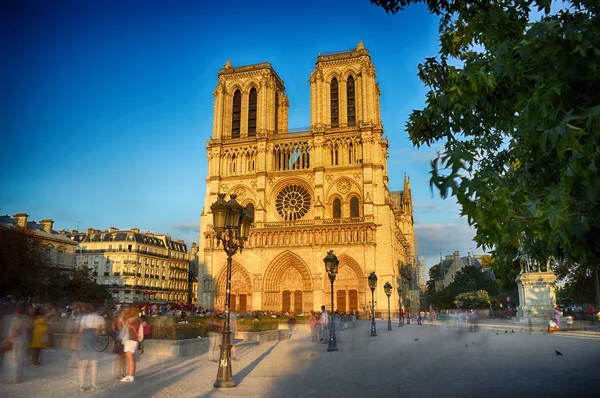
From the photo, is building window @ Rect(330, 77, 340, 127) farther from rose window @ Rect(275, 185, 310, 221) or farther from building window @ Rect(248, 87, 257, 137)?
building window @ Rect(248, 87, 257, 137)

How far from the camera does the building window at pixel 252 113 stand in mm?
50956

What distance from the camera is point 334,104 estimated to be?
49.0 meters

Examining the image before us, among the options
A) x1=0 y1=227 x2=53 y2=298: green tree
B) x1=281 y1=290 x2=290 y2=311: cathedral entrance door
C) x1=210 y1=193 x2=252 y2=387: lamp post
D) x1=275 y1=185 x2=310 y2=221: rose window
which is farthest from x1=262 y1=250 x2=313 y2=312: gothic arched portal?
x1=210 y1=193 x2=252 y2=387: lamp post

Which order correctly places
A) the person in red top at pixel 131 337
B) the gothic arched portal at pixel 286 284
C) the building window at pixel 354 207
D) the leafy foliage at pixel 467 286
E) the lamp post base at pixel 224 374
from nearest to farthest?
the lamp post base at pixel 224 374, the person in red top at pixel 131 337, the gothic arched portal at pixel 286 284, the building window at pixel 354 207, the leafy foliage at pixel 467 286

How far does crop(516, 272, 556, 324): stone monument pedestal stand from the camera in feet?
84.0

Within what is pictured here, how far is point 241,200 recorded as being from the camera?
1890 inches

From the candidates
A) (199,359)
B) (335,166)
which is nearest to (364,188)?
(335,166)

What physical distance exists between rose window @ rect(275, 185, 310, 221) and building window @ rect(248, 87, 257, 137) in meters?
7.59

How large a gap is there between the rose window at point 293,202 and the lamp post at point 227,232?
35.2 m

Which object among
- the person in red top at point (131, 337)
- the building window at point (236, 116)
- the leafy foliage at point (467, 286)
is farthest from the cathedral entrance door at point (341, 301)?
the person in red top at point (131, 337)

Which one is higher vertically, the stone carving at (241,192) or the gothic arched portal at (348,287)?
the stone carving at (241,192)

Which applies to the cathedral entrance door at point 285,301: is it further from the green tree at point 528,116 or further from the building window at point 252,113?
the green tree at point 528,116

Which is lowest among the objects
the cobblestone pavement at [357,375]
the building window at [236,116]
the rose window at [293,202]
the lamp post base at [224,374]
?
the cobblestone pavement at [357,375]

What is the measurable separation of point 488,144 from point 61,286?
38352 millimetres
